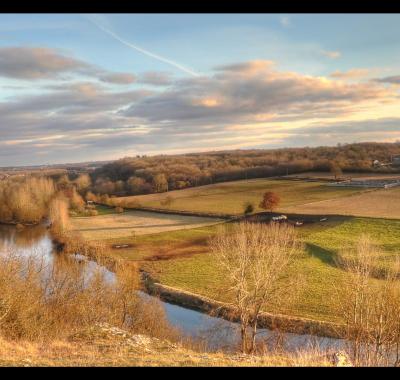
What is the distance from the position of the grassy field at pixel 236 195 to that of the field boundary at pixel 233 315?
27.0m

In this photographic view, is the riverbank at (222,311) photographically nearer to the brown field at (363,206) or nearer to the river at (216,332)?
the river at (216,332)

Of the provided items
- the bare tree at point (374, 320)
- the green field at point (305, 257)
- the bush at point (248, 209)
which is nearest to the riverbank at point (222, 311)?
the green field at point (305, 257)

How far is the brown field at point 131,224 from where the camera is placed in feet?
149

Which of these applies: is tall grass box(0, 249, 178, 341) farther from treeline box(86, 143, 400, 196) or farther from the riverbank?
treeline box(86, 143, 400, 196)

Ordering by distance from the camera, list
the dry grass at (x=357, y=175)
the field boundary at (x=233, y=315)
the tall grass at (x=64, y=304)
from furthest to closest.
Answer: the dry grass at (x=357, y=175)
the field boundary at (x=233, y=315)
the tall grass at (x=64, y=304)

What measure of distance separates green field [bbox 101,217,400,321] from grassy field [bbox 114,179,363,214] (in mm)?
10439

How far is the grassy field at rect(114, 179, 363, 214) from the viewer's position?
177ft

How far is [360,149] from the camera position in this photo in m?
73.5

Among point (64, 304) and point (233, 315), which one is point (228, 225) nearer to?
point (233, 315)

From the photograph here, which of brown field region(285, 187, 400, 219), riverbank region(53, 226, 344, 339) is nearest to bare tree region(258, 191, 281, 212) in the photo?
brown field region(285, 187, 400, 219)
